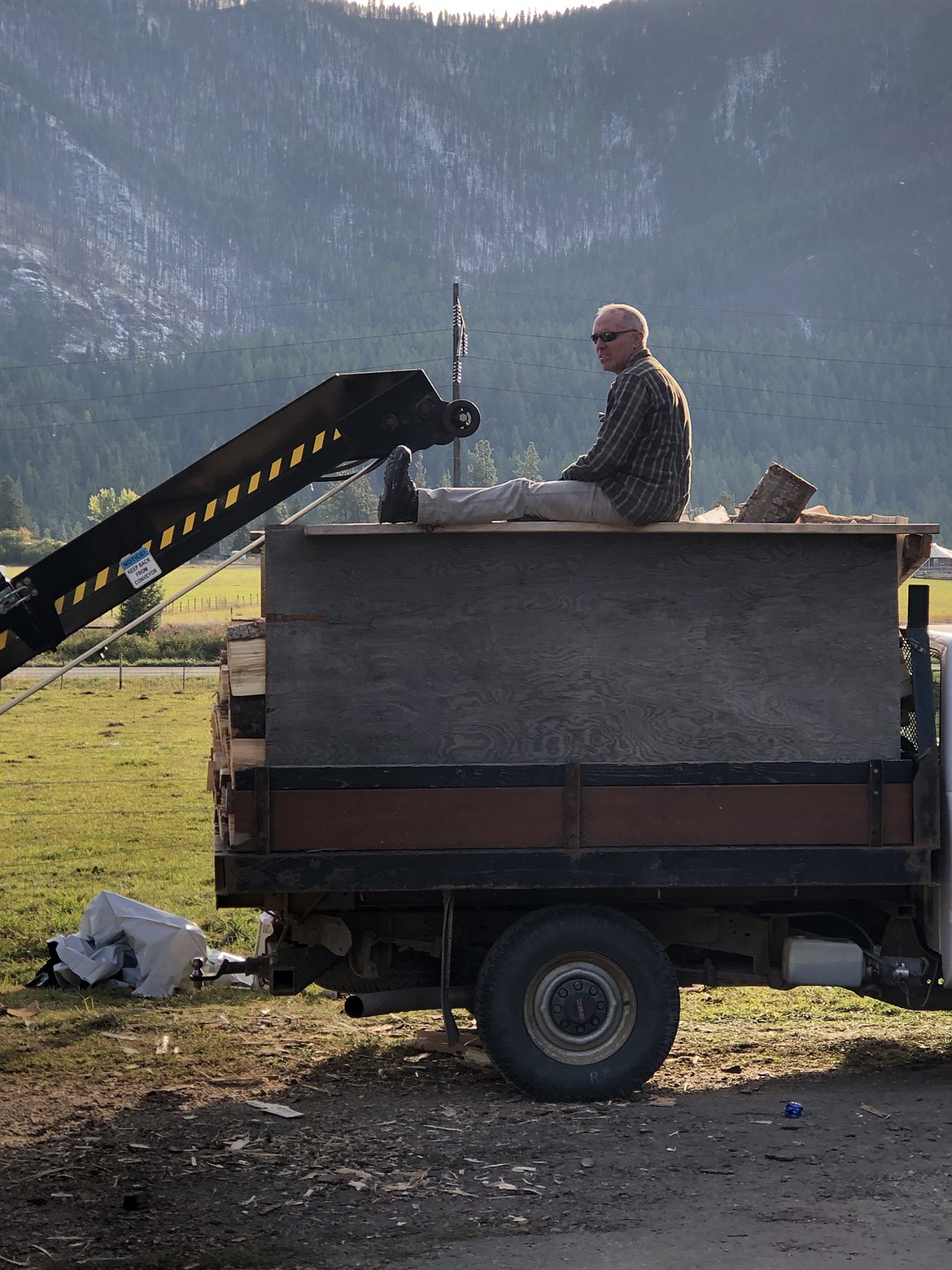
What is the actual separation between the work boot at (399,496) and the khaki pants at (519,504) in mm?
44

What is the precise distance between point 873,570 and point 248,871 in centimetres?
307

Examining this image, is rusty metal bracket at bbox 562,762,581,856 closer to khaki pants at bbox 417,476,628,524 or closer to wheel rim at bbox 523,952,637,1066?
wheel rim at bbox 523,952,637,1066

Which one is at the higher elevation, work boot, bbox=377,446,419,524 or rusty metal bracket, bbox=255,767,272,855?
work boot, bbox=377,446,419,524

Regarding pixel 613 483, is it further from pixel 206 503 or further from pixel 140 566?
pixel 140 566

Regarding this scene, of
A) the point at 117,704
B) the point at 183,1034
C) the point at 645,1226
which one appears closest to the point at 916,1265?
the point at 645,1226

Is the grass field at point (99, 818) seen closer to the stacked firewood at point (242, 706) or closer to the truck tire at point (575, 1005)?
the stacked firewood at point (242, 706)

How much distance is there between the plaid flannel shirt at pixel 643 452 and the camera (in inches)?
248

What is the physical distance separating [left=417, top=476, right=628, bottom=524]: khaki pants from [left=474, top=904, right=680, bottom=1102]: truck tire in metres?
1.78

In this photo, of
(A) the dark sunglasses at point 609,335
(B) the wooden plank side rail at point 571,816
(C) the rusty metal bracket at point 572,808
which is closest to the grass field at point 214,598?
(A) the dark sunglasses at point 609,335

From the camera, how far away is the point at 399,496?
6129 millimetres

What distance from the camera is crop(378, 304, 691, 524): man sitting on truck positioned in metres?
6.20

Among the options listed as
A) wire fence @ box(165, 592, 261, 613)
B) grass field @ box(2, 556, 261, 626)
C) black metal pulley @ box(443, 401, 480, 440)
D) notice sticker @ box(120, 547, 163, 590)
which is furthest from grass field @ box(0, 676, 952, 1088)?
wire fence @ box(165, 592, 261, 613)

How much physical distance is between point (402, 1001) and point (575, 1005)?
858 millimetres

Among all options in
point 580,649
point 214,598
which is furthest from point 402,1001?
point 214,598
